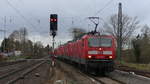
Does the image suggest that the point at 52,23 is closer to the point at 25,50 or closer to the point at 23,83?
the point at 23,83

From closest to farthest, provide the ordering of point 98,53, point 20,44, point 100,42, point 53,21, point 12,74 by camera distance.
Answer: point 98,53 < point 100,42 < point 12,74 < point 53,21 < point 20,44

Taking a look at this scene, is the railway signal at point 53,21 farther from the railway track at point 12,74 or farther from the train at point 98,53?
the train at point 98,53

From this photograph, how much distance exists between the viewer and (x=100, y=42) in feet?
73.0

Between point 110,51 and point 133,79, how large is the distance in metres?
4.24

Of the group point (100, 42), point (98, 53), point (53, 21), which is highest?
point (53, 21)

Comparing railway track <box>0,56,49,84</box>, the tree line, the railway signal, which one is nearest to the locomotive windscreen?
the railway signal

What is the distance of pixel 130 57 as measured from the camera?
5803cm

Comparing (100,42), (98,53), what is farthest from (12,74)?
(100,42)

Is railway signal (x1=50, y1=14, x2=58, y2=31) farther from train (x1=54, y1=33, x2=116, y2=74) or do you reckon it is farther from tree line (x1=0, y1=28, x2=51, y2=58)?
tree line (x1=0, y1=28, x2=51, y2=58)

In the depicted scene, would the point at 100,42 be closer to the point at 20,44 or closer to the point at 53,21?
the point at 53,21

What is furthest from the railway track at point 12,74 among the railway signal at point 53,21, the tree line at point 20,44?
the tree line at point 20,44

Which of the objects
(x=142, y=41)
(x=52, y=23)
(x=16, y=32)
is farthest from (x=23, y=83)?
(x=16, y=32)

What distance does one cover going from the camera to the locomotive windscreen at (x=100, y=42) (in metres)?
22.1

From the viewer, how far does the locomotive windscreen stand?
22.1 meters
